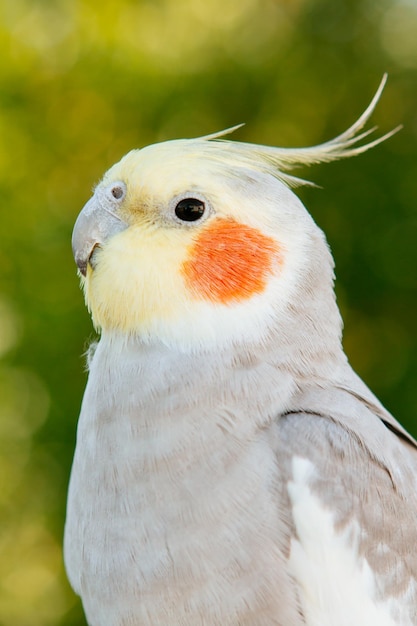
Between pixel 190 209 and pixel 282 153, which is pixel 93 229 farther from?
pixel 282 153

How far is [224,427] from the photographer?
1760 millimetres

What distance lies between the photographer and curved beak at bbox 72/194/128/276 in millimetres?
1946

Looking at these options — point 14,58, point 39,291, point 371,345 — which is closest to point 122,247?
point 39,291

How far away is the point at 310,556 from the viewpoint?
5.46 feet

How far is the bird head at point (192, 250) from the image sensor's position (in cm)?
189

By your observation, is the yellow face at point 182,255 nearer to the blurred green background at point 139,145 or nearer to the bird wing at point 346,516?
the bird wing at point 346,516

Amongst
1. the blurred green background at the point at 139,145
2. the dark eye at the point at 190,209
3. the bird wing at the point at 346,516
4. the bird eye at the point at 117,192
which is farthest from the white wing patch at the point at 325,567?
the blurred green background at the point at 139,145

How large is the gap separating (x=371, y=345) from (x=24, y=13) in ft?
8.71

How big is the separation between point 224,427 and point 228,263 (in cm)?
42

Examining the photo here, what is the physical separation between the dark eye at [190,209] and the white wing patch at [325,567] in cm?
64

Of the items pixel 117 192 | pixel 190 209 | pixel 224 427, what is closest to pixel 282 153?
pixel 190 209

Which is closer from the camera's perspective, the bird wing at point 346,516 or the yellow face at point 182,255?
the bird wing at point 346,516

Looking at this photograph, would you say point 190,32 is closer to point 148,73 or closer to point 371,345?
point 148,73

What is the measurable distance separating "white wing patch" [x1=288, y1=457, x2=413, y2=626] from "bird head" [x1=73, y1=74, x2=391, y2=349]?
42cm
